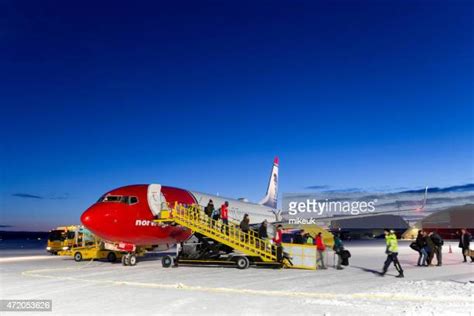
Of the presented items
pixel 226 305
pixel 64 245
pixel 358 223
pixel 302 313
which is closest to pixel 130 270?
pixel 226 305

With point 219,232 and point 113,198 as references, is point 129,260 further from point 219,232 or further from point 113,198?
point 219,232

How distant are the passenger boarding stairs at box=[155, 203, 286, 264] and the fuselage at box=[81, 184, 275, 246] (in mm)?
674

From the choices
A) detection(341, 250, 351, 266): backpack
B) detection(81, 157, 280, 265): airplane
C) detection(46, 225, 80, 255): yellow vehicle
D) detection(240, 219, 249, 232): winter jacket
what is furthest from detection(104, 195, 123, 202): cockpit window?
detection(46, 225, 80, 255): yellow vehicle

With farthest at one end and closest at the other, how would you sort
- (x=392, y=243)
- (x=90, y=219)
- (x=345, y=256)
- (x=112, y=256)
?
(x=112, y=256)
(x=345, y=256)
(x=90, y=219)
(x=392, y=243)

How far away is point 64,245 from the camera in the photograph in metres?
33.2

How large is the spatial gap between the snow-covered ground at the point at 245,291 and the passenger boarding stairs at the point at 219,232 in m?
1.66

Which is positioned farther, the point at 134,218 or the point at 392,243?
the point at 134,218

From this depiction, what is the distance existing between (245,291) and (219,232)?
894 centimetres

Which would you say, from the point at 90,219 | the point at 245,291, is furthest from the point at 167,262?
the point at 245,291

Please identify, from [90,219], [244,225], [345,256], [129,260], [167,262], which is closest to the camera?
[90,219]

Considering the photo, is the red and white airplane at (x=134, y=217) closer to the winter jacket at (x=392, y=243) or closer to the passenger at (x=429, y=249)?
the winter jacket at (x=392, y=243)

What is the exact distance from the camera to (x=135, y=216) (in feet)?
72.5

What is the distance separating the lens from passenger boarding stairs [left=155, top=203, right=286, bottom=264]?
867 inches

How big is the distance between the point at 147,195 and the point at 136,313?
1314 centimetres
